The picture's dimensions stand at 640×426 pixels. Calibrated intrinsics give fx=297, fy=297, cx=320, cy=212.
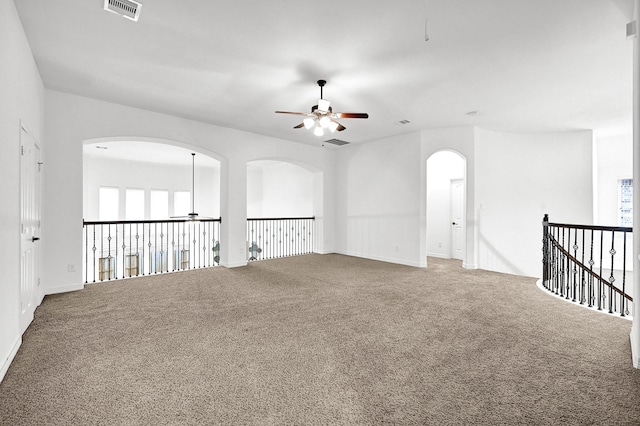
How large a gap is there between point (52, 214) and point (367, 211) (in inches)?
244

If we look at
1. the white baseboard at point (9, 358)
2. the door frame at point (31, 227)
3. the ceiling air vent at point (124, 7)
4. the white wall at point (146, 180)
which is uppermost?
the ceiling air vent at point (124, 7)

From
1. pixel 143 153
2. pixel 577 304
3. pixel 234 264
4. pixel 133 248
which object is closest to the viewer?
pixel 577 304

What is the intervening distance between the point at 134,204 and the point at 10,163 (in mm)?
8801

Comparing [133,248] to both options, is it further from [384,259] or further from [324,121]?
[324,121]

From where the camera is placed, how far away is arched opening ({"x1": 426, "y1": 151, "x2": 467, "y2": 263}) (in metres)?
8.05

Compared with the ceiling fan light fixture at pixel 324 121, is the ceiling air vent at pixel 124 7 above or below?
above

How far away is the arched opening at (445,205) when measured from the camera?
8.05 meters

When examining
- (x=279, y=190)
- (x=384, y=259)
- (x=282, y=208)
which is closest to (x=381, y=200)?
(x=384, y=259)

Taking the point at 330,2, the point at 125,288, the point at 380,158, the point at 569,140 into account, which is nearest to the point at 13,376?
the point at 125,288

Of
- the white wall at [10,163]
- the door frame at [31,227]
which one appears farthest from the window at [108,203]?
the white wall at [10,163]

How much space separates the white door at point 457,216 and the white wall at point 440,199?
87mm

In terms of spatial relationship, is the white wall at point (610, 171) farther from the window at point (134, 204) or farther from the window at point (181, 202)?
the window at point (134, 204)

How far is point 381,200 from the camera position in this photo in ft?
24.3

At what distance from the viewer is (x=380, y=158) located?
7426mm
